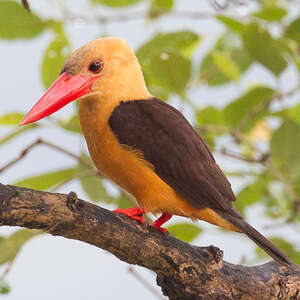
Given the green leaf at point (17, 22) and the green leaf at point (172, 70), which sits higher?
the green leaf at point (172, 70)

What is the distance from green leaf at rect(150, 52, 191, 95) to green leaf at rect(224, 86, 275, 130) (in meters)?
0.22

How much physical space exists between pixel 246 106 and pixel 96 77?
698mm

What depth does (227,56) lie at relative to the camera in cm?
268

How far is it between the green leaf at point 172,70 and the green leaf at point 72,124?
31cm

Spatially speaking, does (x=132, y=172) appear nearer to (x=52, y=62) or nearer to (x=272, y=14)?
(x=52, y=62)

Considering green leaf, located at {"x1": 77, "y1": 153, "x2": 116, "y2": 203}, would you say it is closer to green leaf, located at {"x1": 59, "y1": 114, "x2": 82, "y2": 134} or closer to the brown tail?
green leaf, located at {"x1": 59, "y1": 114, "x2": 82, "y2": 134}

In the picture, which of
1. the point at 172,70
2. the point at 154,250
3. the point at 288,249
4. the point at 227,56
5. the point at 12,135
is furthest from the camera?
the point at 227,56

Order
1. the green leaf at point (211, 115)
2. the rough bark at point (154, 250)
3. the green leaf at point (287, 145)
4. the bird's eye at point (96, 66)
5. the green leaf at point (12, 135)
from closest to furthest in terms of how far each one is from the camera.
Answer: the rough bark at point (154, 250), the bird's eye at point (96, 66), the green leaf at point (12, 135), the green leaf at point (287, 145), the green leaf at point (211, 115)

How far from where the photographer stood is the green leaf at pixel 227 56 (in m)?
2.66

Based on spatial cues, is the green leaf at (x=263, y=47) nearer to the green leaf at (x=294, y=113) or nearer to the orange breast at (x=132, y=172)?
the green leaf at (x=294, y=113)

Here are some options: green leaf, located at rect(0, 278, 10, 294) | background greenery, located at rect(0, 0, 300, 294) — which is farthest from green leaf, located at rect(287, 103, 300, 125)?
green leaf, located at rect(0, 278, 10, 294)

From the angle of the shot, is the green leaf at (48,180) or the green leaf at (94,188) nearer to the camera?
the green leaf at (48,180)

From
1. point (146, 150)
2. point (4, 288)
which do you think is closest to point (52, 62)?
point (146, 150)

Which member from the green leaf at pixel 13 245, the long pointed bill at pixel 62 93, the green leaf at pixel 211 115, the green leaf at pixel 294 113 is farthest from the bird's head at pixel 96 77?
the green leaf at pixel 294 113
